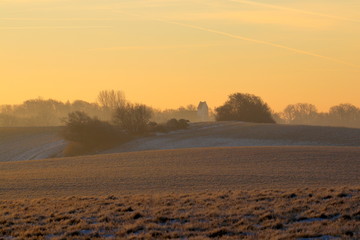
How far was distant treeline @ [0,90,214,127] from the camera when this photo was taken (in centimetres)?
12681

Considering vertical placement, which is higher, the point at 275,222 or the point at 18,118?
the point at 18,118

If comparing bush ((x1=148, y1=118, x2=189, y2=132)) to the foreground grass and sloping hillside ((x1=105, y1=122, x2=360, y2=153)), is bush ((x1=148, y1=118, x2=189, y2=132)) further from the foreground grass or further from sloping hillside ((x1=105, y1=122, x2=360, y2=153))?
the foreground grass

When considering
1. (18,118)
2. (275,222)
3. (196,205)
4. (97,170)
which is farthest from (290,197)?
(18,118)

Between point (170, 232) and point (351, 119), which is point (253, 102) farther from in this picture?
point (351, 119)

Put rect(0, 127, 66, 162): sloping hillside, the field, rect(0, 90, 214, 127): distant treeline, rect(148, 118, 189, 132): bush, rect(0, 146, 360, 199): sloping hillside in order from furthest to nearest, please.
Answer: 1. rect(0, 90, 214, 127): distant treeline
2. rect(148, 118, 189, 132): bush
3. rect(0, 127, 66, 162): sloping hillside
4. rect(0, 146, 360, 199): sloping hillside
5. the field

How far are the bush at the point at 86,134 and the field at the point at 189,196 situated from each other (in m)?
21.3

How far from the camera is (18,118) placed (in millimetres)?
127688

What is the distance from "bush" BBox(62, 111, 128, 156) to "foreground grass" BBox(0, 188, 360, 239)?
142ft

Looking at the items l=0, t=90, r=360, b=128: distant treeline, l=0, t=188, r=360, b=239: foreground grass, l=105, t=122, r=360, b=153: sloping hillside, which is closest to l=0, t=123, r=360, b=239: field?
l=0, t=188, r=360, b=239: foreground grass

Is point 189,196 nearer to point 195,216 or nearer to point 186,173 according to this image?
point 195,216

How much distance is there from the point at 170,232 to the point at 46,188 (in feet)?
44.4

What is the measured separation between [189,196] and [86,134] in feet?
147

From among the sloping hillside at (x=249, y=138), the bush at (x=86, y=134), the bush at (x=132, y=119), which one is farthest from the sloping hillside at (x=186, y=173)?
the bush at (x=132, y=119)

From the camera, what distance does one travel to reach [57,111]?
163 meters
